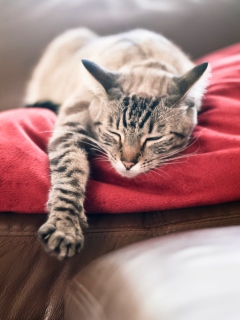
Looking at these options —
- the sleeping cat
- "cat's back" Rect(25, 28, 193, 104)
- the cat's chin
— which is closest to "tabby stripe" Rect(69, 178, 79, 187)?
the sleeping cat

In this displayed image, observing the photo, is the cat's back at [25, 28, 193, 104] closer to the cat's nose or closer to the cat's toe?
the cat's nose

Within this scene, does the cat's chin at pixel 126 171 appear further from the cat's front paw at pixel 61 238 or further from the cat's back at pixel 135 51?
the cat's back at pixel 135 51

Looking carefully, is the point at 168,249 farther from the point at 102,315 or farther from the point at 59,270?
the point at 59,270

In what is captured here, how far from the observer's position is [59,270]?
2.60ft

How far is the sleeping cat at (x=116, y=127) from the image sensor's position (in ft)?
2.68

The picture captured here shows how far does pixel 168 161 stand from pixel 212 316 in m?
0.56

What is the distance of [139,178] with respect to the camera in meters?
0.93

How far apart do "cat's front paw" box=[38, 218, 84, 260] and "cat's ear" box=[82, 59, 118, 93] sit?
0.41m

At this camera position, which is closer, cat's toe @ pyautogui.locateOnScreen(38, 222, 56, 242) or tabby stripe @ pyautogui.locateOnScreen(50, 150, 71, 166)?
cat's toe @ pyautogui.locateOnScreen(38, 222, 56, 242)

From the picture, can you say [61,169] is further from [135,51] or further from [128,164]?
[135,51]

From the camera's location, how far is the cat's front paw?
2.42 feet

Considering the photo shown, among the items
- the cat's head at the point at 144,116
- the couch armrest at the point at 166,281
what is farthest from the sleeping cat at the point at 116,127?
the couch armrest at the point at 166,281

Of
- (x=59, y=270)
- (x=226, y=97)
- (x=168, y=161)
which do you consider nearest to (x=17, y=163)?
(x=59, y=270)

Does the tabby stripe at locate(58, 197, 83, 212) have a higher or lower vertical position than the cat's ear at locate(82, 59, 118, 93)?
lower
